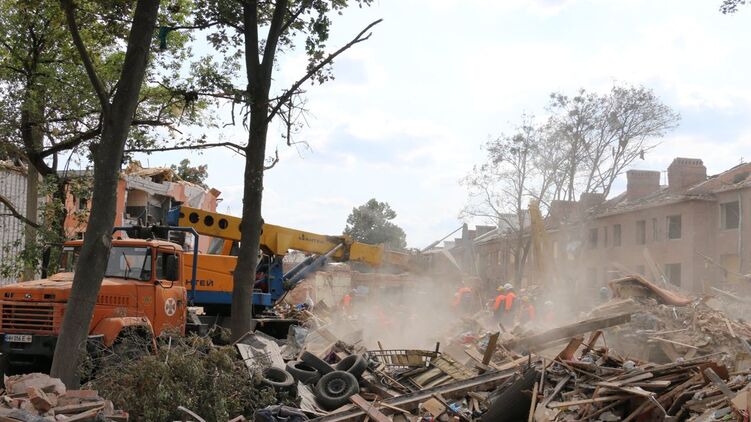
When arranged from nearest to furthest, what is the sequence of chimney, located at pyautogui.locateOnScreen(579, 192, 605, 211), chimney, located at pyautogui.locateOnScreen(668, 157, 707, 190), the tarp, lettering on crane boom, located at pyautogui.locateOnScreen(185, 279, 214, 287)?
1. lettering on crane boom, located at pyautogui.locateOnScreen(185, 279, 214, 287)
2. the tarp
3. chimney, located at pyautogui.locateOnScreen(668, 157, 707, 190)
4. chimney, located at pyautogui.locateOnScreen(579, 192, 605, 211)

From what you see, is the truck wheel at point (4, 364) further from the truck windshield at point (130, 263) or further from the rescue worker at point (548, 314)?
the rescue worker at point (548, 314)

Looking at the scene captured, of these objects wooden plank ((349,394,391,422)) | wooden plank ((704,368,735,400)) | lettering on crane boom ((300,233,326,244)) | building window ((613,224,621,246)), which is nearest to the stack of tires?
wooden plank ((349,394,391,422))

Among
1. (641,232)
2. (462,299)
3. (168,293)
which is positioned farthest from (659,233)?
(168,293)

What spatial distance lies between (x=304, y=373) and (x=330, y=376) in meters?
0.59

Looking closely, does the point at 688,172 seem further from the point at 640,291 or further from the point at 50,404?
the point at 50,404

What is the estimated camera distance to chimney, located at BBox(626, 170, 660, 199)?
47.1 m

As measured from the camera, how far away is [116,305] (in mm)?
12438

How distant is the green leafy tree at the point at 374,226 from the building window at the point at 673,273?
3996 centimetres

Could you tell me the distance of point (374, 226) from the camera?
3194 inches

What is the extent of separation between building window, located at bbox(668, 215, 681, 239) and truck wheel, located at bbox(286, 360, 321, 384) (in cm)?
3219

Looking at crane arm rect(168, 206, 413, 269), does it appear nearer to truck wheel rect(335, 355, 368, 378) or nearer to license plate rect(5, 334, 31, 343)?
license plate rect(5, 334, 31, 343)

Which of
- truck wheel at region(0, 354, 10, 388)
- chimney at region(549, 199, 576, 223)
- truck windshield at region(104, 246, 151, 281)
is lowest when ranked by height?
truck wheel at region(0, 354, 10, 388)

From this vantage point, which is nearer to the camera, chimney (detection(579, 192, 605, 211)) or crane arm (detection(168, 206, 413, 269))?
crane arm (detection(168, 206, 413, 269))

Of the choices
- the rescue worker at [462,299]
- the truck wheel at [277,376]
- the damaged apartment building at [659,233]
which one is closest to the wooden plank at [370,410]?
the truck wheel at [277,376]
